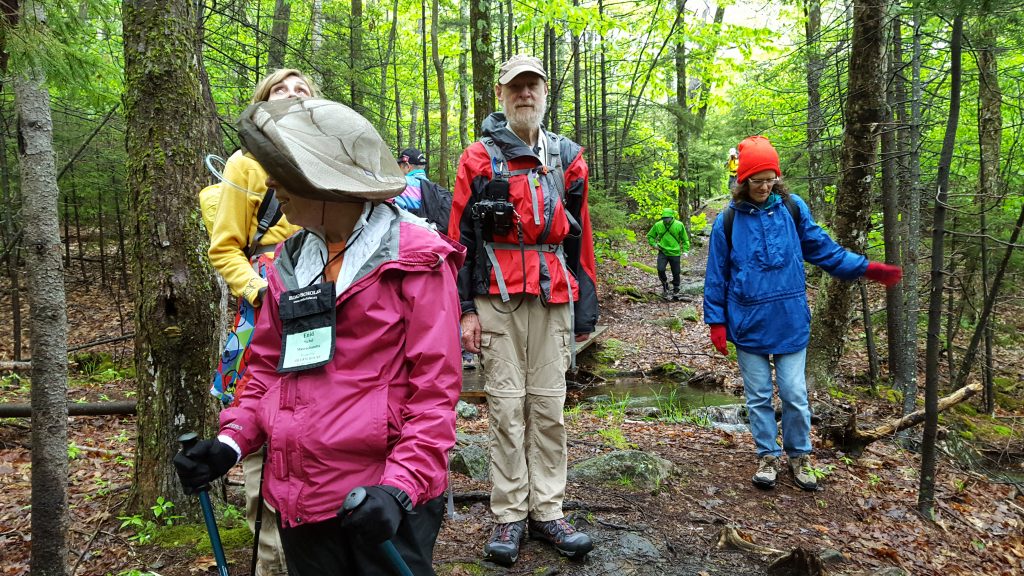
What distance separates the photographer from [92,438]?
6.11m

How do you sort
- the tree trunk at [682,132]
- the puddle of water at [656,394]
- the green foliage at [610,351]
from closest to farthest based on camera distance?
the puddle of water at [656,394], the green foliage at [610,351], the tree trunk at [682,132]

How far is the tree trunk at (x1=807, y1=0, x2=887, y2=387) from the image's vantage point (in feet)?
22.0

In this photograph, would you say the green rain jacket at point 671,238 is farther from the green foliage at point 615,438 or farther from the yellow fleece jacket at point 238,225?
the yellow fleece jacket at point 238,225

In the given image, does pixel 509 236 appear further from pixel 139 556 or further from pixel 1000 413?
pixel 1000 413

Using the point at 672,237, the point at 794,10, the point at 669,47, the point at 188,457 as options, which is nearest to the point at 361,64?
the point at 672,237

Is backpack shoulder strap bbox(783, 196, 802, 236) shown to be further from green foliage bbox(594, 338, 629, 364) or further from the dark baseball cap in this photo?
green foliage bbox(594, 338, 629, 364)

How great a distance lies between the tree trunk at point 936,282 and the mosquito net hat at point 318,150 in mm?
3794

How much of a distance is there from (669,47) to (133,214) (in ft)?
59.1

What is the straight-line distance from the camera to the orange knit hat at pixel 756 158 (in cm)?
448

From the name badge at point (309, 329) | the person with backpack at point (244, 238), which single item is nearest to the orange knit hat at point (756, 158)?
the person with backpack at point (244, 238)

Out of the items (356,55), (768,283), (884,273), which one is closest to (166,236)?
(768,283)

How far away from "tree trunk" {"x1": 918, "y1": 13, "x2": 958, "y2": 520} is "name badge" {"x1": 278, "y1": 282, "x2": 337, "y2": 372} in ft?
13.0

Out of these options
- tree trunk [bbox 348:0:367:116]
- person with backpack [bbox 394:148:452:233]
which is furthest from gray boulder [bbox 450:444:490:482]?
tree trunk [bbox 348:0:367:116]

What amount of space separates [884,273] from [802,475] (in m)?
1.66
